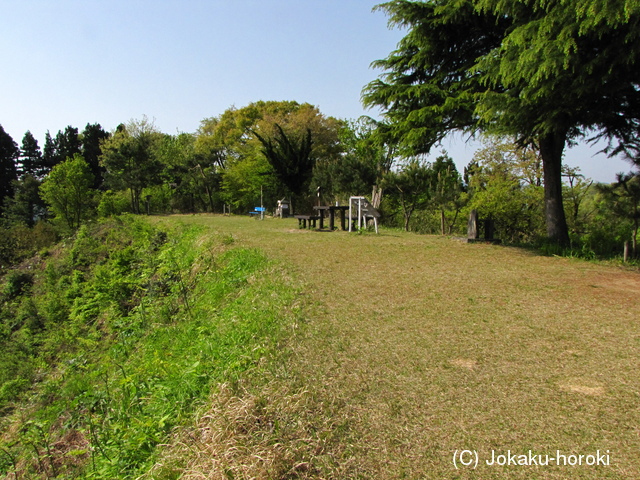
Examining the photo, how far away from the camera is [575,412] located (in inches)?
98.3

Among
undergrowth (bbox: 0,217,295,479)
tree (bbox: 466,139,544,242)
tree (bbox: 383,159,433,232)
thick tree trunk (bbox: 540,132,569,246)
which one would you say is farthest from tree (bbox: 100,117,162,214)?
thick tree trunk (bbox: 540,132,569,246)

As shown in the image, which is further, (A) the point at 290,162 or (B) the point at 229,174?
(B) the point at 229,174

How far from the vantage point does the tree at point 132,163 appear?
2930cm

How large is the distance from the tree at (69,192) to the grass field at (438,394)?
30006 millimetres

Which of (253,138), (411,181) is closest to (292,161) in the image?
(253,138)

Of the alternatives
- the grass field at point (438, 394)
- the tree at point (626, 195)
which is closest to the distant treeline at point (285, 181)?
the tree at point (626, 195)

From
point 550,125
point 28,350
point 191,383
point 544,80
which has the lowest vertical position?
point 28,350

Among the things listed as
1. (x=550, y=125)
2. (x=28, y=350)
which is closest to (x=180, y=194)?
(x=28, y=350)

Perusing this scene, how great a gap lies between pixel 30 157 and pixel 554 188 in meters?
55.7

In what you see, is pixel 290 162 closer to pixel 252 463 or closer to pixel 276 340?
pixel 276 340

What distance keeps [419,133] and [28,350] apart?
402 inches

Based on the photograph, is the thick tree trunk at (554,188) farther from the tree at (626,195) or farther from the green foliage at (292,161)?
the green foliage at (292,161)

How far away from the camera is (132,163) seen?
29531mm

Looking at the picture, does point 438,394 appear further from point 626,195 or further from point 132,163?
point 132,163
